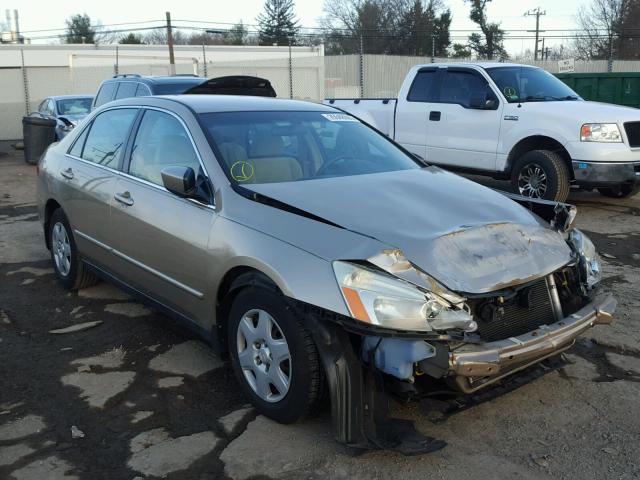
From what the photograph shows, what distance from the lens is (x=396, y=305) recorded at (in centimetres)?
291

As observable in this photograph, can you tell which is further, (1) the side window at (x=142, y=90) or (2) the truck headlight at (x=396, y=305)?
(1) the side window at (x=142, y=90)

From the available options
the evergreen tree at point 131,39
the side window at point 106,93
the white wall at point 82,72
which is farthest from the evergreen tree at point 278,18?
the side window at point 106,93

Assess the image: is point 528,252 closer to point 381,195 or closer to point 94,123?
point 381,195

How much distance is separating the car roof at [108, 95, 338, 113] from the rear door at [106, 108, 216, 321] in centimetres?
13

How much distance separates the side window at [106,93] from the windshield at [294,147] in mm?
8357

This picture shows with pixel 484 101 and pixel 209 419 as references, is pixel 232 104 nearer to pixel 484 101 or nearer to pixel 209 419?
pixel 209 419

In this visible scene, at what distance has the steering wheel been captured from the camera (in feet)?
13.5

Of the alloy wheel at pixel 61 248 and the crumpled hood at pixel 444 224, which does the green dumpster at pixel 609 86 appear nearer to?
the crumpled hood at pixel 444 224

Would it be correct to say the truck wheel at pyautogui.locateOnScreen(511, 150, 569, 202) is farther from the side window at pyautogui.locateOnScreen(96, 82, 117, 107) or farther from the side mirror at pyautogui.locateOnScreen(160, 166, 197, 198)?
the side window at pyautogui.locateOnScreen(96, 82, 117, 107)

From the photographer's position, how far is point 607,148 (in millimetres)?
8094

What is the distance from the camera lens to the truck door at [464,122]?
9078mm

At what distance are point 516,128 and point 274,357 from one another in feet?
21.3

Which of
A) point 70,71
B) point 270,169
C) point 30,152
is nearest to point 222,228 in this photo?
point 270,169

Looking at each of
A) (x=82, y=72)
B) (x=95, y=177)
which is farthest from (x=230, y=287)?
(x=82, y=72)
